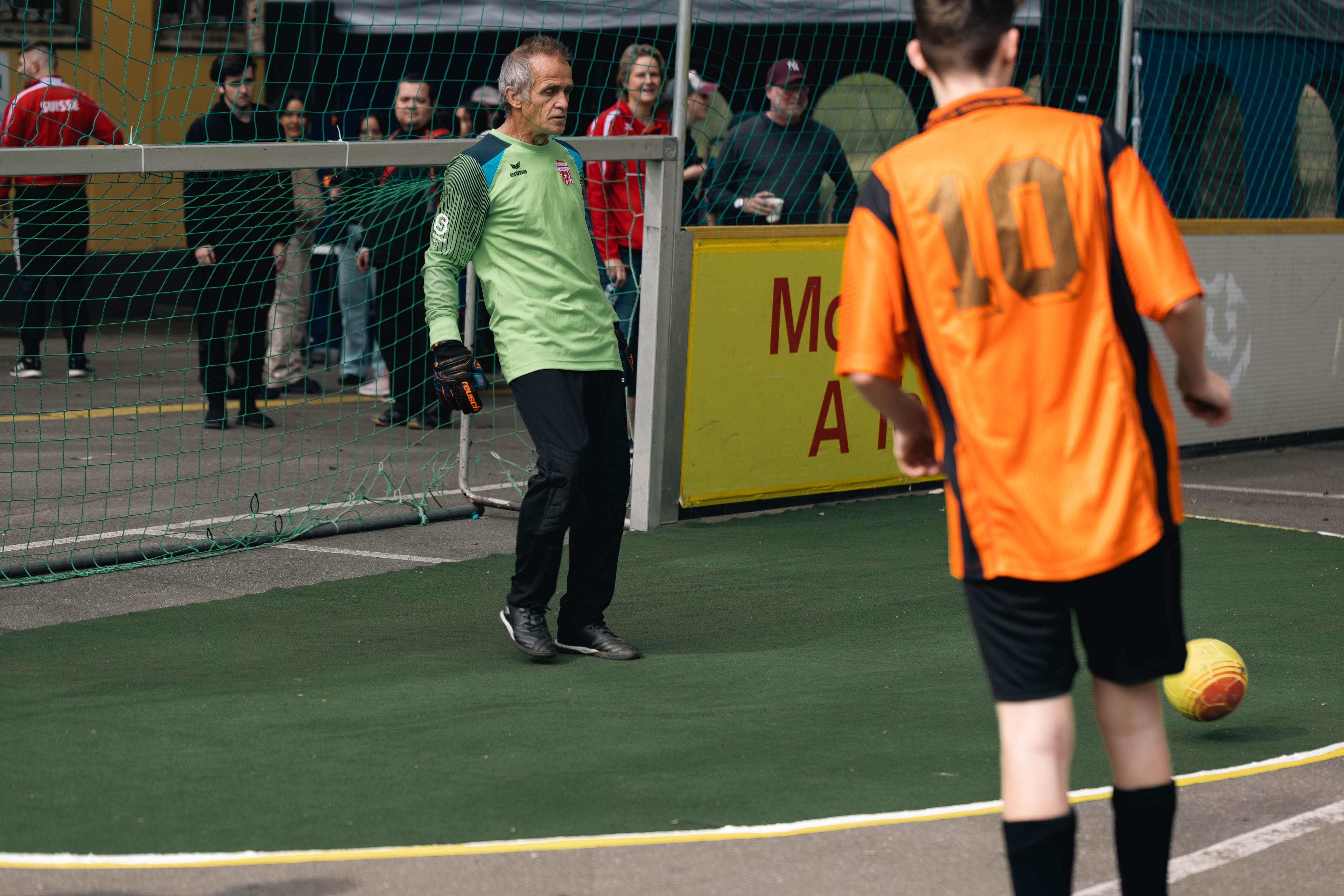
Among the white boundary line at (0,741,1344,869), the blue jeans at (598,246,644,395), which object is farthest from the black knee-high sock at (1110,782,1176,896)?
the blue jeans at (598,246,644,395)

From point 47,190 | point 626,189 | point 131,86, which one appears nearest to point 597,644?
point 626,189

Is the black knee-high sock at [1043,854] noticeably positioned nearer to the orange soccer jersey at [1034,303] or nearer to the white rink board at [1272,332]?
the orange soccer jersey at [1034,303]

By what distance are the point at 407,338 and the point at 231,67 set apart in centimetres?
Answer: 195

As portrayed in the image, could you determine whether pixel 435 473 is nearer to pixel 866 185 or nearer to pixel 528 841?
pixel 528 841

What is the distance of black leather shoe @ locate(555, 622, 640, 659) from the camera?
598 centimetres

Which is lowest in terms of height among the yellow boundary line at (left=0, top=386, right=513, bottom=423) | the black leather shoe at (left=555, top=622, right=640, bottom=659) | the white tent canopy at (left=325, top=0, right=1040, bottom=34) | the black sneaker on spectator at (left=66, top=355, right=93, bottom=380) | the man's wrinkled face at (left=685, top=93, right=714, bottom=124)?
the black sneaker on spectator at (left=66, top=355, right=93, bottom=380)

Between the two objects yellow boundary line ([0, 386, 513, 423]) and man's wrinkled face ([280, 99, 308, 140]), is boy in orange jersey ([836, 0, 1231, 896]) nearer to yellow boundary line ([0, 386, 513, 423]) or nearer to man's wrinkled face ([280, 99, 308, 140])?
yellow boundary line ([0, 386, 513, 423])

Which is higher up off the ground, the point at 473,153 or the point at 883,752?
the point at 473,153

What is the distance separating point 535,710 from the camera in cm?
528

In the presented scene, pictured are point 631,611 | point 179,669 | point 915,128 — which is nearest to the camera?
point 179,669

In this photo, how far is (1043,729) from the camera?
3.01 meters

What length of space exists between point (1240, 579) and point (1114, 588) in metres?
4.79

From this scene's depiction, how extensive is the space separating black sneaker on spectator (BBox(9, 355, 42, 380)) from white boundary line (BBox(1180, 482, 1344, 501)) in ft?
27.6

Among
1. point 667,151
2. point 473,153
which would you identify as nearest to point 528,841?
point 473,153
